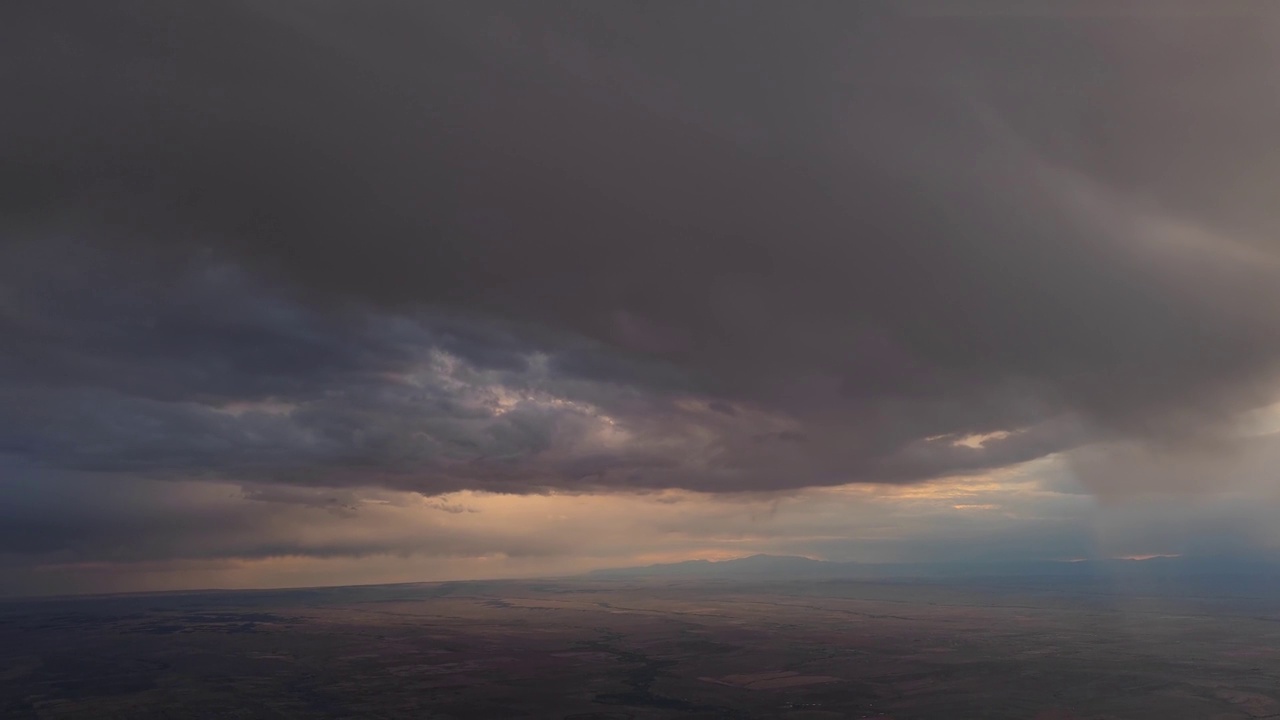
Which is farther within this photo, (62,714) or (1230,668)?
(1230,668)

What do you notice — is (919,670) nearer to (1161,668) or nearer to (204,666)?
(1161,668)

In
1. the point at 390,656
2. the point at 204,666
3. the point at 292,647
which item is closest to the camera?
the point at 204,666

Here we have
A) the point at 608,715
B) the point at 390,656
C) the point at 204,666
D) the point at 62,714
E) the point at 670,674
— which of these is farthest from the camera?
the point at 390,656

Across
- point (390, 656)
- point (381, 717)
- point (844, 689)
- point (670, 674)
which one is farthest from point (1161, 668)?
point (390, 656)

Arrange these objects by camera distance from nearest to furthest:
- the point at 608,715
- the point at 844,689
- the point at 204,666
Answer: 1. the point at 608,715
2. the point at 844,689
3. the point at 204,666

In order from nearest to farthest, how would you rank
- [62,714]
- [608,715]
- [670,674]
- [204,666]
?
[608,715] → [62,714] → [670,674] → [204,666]

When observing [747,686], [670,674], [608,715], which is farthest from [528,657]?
[608,715]

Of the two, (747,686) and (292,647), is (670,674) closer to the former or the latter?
(747,686)

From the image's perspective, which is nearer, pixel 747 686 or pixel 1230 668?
pixel 747 686
